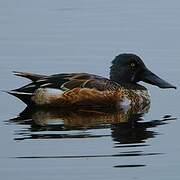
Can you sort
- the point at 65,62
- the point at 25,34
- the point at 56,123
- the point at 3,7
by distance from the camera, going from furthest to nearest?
the point at 3,7, the point at 25,34, the point at 65,62, the point at 56,123

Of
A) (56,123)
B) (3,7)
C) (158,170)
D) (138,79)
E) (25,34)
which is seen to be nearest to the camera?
(158,170)

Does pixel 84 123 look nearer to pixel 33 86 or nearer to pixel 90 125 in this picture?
pixel 90 125

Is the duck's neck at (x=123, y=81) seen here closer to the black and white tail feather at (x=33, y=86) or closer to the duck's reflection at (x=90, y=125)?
the duck's reflection at (x=90, y=125)

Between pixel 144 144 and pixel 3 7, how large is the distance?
11182 millimetres

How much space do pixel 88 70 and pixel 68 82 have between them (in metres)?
1.68

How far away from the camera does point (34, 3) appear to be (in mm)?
24078

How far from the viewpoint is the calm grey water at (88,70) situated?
39.1 feet

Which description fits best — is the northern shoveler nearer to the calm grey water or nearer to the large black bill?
the large black bill

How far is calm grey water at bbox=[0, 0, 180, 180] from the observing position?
470 inches

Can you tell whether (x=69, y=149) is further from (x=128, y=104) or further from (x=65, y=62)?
(x=65, y=62)

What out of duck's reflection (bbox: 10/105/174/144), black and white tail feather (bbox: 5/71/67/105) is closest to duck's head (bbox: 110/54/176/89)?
duck's reflection (bbox: 10/105/174/144)

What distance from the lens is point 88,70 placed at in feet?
57.1

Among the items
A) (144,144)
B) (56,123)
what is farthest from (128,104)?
(144,144)

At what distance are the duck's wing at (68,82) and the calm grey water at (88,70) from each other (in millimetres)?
378
